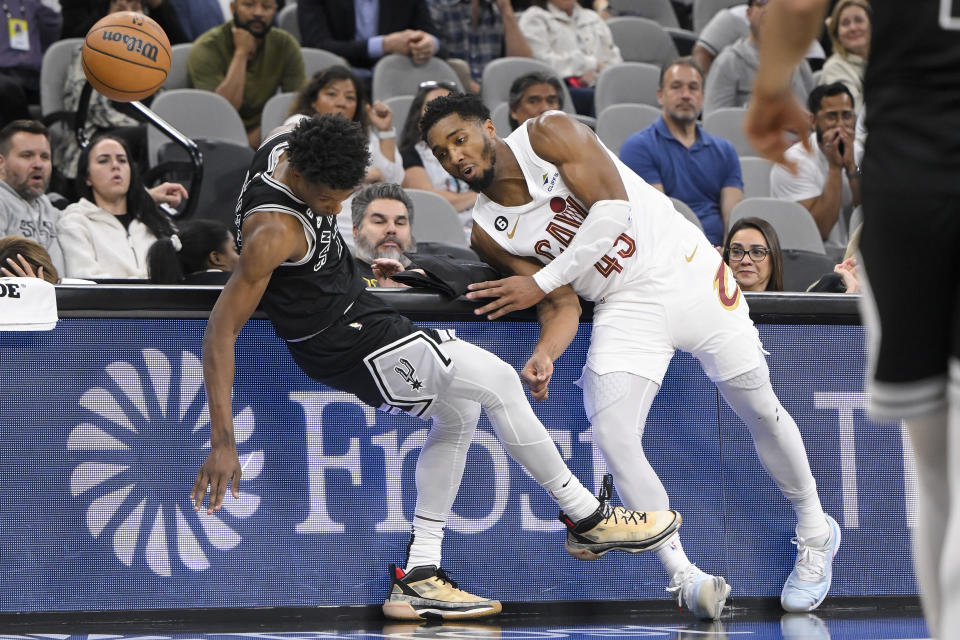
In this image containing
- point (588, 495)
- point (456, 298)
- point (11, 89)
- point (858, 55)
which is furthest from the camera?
point (858, 55)

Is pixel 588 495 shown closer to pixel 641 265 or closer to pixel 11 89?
pixel 641 265

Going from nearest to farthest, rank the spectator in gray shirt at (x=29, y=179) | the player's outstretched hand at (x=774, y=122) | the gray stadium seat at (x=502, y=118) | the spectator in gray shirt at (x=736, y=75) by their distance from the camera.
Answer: the player's outstretched hand at (x=774, y=122) → the spectator in gray shirt at (x=29, y=179) → the gray stadium seat at (x=502, y=118) → the spectator in gray shirt at (x=736, y=75)

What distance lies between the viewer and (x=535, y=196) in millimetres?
4566

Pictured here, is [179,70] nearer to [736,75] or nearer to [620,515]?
[736,75]

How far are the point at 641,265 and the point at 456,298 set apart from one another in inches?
27.5

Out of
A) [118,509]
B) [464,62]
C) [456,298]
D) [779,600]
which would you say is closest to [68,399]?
[118,509]

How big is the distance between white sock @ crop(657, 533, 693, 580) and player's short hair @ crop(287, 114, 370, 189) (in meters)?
1.67

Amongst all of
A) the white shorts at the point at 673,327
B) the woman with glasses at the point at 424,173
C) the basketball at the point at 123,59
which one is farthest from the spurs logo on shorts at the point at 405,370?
the woman with glasses at the point at 424,173

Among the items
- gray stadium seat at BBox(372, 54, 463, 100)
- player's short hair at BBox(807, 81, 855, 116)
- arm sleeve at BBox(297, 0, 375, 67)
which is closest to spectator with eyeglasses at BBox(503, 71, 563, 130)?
gray stadium seat at BBox(372, 54, 463, 100)

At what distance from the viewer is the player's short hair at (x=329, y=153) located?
3998 millimetres

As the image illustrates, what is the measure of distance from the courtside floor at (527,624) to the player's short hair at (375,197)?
2391mm

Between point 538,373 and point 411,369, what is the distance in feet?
1.46

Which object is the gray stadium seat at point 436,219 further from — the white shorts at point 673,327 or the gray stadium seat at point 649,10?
the gray stadium seat at point 649,10

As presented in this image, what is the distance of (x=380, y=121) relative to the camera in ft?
25.5
